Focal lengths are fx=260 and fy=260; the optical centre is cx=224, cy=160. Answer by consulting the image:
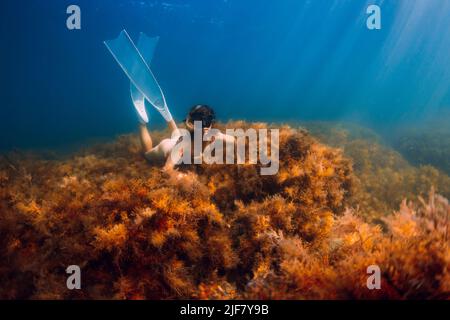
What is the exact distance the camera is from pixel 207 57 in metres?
128

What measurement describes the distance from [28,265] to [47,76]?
157856 mm

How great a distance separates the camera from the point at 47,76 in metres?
129

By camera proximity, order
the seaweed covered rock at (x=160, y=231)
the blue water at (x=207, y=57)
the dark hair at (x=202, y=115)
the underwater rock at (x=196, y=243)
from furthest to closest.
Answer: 1. the blue water at (x=207, y=57)
2. the dark hair at (x=202, y=115)
3. the seaweed covered rock at (x=160, y=231)
4. the underwater rock at (x=196, y=243)

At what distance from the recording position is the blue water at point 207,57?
46.6m

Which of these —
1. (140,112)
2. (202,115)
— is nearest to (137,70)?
(140,112)

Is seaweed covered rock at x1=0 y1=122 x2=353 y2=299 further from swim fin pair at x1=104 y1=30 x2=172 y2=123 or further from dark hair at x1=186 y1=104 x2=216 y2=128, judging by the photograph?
swim fin pair at x1=104 y1=30 x2=172 y2=123

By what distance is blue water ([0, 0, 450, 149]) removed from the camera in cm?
4656

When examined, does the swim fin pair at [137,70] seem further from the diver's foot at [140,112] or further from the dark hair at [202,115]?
the dark hair at [202,115]

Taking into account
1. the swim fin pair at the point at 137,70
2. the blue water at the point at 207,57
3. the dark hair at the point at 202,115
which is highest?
the blue water at the point at 207,57

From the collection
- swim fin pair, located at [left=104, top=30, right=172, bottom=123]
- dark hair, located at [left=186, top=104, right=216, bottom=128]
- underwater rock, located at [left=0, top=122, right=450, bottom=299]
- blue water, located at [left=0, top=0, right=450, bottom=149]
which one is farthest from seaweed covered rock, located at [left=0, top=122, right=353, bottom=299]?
blue water, located at [left=0, top=0, right=450, bottom=149]

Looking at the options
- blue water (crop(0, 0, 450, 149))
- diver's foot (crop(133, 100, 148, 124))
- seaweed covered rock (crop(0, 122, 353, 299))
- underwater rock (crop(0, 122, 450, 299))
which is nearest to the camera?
underwater rock (crop(0, 122, 450, 299))

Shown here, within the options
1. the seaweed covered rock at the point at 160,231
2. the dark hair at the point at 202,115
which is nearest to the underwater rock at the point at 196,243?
the seaweed covered rock at the point at 160,231

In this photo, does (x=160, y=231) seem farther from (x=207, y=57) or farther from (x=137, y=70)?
(x=207, y=57)
